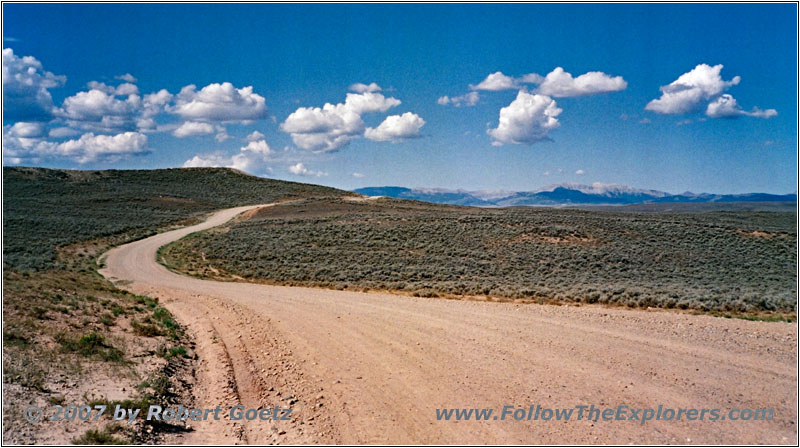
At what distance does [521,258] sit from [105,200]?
67.4 meters

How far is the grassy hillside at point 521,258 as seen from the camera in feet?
A: 66.8

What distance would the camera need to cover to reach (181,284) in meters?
22.8

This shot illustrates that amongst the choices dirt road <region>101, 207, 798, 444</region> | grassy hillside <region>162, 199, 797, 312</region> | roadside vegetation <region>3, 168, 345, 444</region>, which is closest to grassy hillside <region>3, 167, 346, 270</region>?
roadside vegetation <region>3, 168, 345, 444</region>

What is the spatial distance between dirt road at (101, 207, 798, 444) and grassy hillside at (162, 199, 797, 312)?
5.32m

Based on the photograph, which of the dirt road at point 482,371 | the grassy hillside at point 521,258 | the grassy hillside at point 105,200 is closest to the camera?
the dirt road at point 482,371

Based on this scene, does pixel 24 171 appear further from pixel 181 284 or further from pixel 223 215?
pixel 181 284

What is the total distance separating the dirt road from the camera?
7.40m

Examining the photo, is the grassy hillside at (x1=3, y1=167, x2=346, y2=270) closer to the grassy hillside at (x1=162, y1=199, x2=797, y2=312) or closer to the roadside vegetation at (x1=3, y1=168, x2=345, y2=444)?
the roadside vegetation at (x1=3, y1=168, x2=345, y2=444)

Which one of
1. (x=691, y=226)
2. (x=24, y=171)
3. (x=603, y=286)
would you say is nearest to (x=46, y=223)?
(x=603, y=286)

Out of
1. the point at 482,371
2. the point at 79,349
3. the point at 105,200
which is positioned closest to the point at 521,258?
the point at 482,371

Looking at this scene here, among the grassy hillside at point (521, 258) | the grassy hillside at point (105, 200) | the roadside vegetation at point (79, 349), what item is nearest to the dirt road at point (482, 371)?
the roadside vegetation at point (79, 349)

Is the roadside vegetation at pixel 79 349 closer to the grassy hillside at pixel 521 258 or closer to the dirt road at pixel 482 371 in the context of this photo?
the dirt road at pixel 482 371

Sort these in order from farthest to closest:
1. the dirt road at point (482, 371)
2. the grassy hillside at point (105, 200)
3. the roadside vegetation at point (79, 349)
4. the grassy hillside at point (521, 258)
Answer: the grassy hillside at point (105, 200) < the grassy hillside at point (521, 258) < the dirt road at point (482, 371) < the roadside vegetation at point (79, 349)

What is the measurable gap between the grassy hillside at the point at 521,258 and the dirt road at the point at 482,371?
5.32 metres
